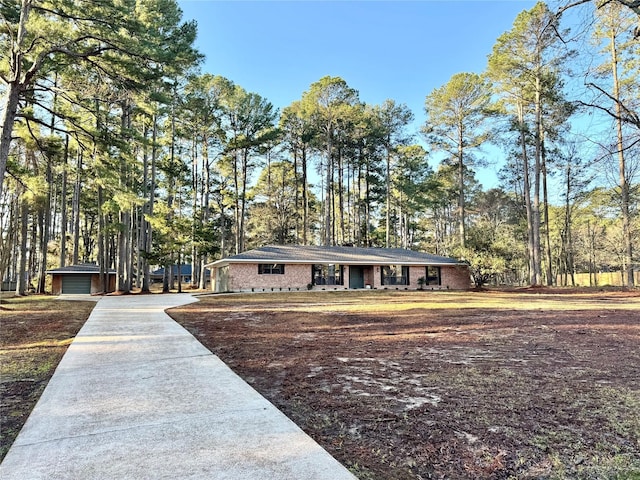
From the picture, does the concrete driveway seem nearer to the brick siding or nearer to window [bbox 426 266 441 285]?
the brick siding

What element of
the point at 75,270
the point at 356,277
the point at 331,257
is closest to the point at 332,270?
the point at 331,257

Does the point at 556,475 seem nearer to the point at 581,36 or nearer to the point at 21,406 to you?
the point at 21,406

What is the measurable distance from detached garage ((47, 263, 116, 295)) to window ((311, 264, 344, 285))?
14233 millimetres

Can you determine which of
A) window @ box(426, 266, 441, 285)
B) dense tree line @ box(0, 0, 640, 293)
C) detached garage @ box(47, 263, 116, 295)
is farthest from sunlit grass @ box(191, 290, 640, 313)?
detached garage @ box(47, 263, 116, 295)

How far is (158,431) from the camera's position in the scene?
8.50ft

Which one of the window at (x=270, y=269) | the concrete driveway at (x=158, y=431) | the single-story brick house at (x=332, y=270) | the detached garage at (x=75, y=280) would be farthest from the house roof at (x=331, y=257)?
the concrete driveway at (x=158, y=431)

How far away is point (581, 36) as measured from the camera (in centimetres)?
760

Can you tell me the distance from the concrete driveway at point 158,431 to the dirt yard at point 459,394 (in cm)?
27

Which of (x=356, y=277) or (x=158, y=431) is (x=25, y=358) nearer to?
(x=158, y=431)

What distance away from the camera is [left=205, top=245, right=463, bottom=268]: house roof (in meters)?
23.3

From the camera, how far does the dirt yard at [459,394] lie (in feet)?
7.45

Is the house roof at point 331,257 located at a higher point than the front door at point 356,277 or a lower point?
higher

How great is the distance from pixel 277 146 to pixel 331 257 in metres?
13.5

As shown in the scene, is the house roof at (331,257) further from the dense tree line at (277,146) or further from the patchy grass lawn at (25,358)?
the patchy grass lawn at (25,358)
